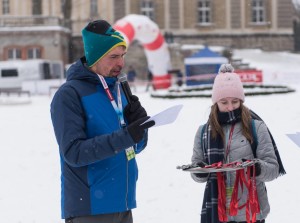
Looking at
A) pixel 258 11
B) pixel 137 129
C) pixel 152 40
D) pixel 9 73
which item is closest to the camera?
pixel 137 129

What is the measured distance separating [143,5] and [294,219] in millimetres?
40448

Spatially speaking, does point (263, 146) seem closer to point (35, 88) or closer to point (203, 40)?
point (35, 88)

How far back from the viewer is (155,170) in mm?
11508

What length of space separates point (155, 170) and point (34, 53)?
3182 centimetres

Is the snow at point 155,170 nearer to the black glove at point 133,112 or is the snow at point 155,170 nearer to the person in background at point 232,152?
the person in background at point 232,152

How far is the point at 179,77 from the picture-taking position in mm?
33469

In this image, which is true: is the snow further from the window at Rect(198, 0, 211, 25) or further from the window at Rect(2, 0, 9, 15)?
the window at Rect(2, 0, 9, 15)

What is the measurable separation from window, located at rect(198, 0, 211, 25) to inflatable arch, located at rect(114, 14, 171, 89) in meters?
15.3

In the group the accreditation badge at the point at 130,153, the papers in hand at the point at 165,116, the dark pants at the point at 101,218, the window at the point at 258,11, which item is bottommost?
the dark pants at the point at 101,218

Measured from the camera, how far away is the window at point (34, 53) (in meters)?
42.1

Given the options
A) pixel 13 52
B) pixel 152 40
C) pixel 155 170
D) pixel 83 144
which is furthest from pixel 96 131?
pixel 13 52

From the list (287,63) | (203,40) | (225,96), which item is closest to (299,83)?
(287,63)

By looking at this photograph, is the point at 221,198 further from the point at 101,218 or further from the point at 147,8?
the point at 147,8

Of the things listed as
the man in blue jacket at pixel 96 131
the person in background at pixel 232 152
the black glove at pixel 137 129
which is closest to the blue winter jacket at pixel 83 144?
the man in blue jacket at pixel 96 131
